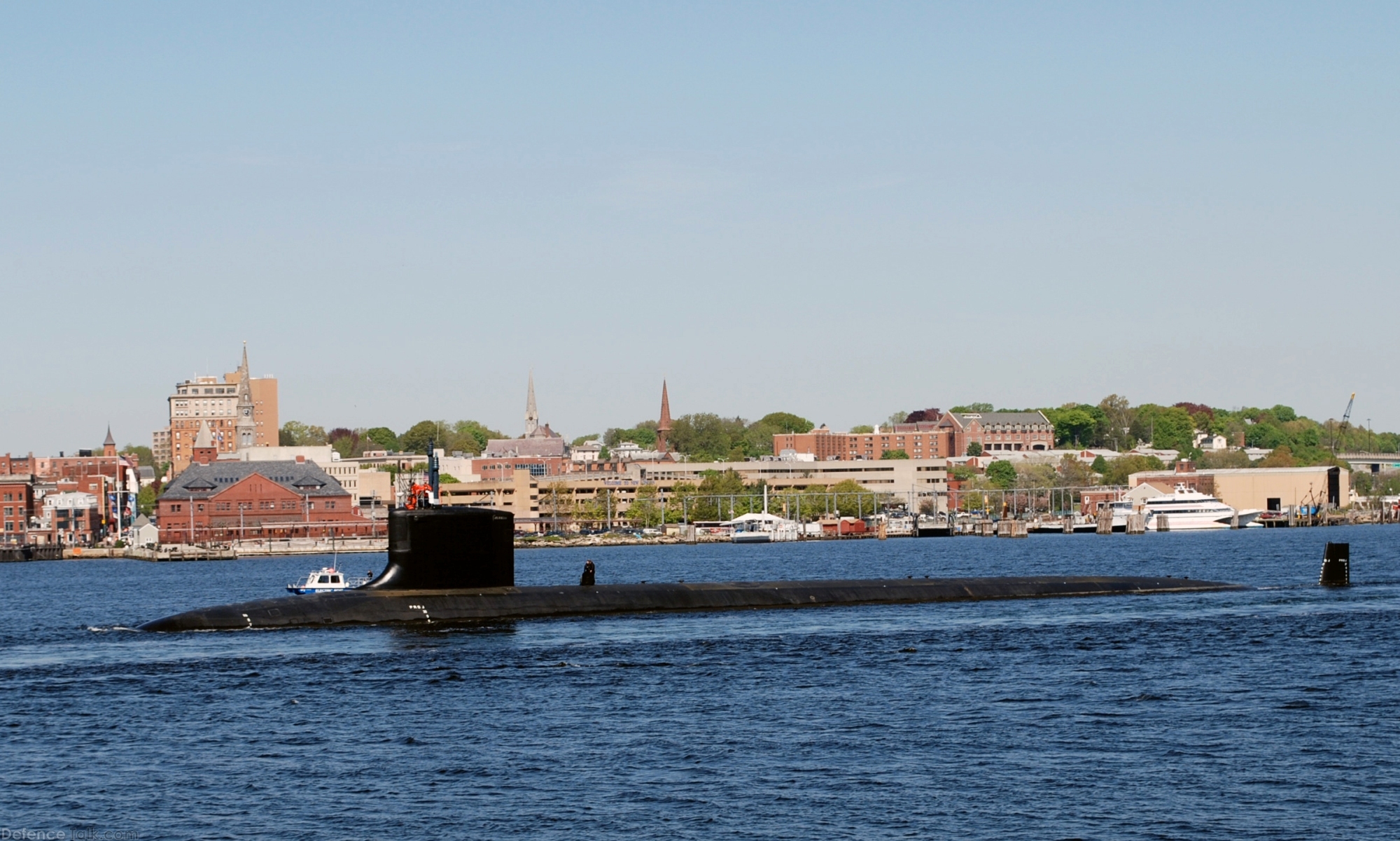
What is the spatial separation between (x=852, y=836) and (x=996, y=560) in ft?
266

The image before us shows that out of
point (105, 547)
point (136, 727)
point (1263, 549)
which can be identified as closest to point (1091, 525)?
point (1263, 549)

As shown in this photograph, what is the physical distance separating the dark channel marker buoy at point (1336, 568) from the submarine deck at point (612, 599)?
4215 millimetres

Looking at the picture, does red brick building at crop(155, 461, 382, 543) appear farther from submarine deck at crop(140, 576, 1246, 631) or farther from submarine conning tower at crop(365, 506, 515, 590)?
submarine conning tower at crop(365, 506, 515, 590)

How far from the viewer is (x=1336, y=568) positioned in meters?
59.7

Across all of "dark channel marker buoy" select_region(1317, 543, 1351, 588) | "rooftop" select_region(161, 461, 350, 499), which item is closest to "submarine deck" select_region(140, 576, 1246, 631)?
"dark channel marker buoy" select_region(1317, 543, 1351, 588)

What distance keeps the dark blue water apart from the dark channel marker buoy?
29.6 ft

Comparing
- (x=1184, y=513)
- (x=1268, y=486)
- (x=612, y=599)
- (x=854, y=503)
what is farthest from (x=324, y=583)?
(x=1268, y=486)

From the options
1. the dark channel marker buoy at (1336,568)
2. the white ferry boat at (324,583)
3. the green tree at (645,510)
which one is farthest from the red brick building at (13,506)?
the dark channel marker buoy at (1336,568)

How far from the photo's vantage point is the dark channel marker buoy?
5916 cm

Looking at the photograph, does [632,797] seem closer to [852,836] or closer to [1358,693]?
[852,836]

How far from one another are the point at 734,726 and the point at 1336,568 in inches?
1492

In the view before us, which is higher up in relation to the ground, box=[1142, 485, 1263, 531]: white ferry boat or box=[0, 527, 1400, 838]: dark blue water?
box=[1142, 485, 1263, 531]: white ferry boat

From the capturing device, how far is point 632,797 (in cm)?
2322

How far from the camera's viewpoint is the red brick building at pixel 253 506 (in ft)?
496
